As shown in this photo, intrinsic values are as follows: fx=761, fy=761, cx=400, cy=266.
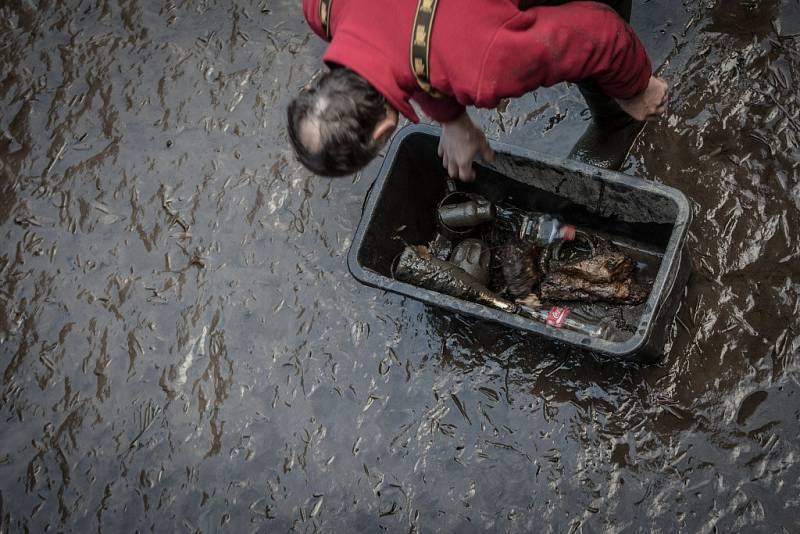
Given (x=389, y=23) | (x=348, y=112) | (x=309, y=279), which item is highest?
(x=389, y=23)

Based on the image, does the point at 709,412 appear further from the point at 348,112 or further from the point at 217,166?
the point at 217,166

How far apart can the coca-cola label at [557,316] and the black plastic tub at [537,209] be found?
105 mm

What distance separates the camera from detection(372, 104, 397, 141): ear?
5.72ft

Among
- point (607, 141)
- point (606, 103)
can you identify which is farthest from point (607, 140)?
point (606, 103)

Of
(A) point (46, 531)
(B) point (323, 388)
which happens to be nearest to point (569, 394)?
(B) point (323, 388)

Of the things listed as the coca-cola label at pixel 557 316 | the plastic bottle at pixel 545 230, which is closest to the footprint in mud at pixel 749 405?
the coca-cola label at pixel 557 316

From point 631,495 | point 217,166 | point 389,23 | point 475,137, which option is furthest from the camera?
point 217,166

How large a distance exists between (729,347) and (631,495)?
53cm

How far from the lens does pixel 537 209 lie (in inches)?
95.7

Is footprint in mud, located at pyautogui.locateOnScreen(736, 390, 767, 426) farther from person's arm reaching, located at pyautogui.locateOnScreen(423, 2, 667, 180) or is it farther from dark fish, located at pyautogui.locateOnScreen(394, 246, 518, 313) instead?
person's arm reaching, located at pyautogui.locateOnScreen(423, 2, 667, 180)

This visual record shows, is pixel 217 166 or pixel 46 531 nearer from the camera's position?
pixel 46 531

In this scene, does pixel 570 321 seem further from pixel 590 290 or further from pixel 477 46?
pixel 477 46

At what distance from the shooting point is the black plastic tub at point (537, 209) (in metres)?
2.02

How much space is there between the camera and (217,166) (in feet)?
9.45
